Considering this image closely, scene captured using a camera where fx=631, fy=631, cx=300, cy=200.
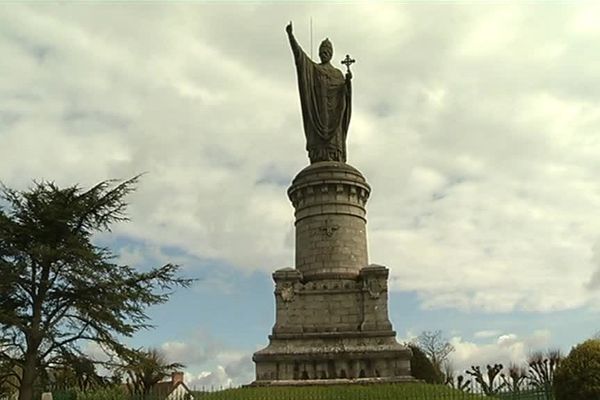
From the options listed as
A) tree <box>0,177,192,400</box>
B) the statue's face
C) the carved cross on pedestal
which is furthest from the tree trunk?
the statue's face

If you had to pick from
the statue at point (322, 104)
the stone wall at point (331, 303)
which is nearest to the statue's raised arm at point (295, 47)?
the statue at point (322, 104)

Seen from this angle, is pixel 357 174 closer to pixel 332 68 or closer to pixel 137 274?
pixel 332 68

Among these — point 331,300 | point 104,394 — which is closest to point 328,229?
point 331,300

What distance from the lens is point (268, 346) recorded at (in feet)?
72.0

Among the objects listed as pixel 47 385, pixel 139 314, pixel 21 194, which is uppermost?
pixel 21 194

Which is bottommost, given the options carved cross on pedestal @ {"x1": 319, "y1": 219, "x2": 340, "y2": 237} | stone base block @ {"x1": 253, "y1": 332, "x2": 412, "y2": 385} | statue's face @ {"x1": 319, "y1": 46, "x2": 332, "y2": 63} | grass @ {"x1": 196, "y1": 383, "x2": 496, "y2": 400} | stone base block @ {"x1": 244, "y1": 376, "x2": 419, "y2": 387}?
grass @ {"x1": 196, "y1": 383, "x2": 496, "y2": 400}

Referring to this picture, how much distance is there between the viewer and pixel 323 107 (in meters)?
26.5

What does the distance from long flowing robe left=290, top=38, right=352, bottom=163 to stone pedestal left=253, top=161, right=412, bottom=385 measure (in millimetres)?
1242

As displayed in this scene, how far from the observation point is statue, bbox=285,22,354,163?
2631 centimetres

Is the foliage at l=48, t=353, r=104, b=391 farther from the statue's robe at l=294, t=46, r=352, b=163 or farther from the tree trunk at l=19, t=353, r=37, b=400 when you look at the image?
the statue's robe at l=294, t=46, r=352, b=163

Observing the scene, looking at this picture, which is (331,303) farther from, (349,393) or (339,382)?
(349,393)

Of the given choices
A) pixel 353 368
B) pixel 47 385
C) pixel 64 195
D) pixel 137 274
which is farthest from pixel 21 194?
pixel 353 368

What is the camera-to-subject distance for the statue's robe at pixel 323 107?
26.3m

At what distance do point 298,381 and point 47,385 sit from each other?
25.0 feet
